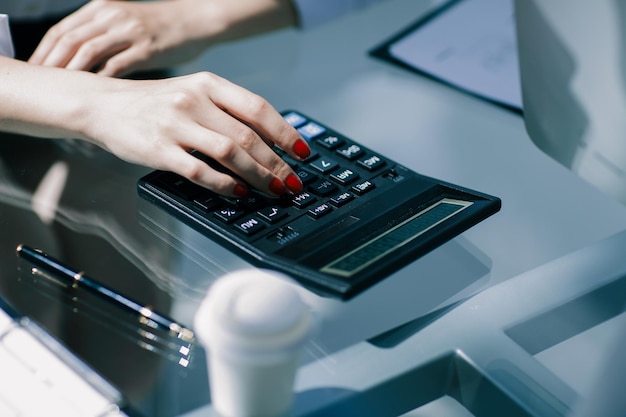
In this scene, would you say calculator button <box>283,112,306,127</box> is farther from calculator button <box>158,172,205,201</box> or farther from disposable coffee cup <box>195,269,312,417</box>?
disposable coffee cup <box>195,269,312,417</box>

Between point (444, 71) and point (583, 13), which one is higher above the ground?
point (583, 13)

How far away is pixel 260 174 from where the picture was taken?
594 millimetres

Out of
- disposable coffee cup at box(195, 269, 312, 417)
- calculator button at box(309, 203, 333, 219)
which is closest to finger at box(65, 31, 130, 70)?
calculator button at box(309, 203, 333, 219)

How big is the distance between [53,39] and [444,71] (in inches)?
14.1

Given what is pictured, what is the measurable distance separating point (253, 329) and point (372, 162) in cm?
28

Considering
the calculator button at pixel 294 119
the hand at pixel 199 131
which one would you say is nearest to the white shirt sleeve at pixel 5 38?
the hand at pixel 199 131

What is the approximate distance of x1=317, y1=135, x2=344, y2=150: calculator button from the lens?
652 millimetres

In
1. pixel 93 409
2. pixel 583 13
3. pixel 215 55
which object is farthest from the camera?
pixel 215 55

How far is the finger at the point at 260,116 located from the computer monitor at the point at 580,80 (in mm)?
184

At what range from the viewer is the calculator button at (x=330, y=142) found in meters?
0.65

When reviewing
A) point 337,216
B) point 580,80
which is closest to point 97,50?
point 337,216

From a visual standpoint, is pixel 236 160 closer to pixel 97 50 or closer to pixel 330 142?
pixel 330 142

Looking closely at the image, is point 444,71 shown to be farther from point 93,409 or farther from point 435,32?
point 93,409

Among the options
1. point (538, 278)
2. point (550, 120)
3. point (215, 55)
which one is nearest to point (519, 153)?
point (550, 120)
